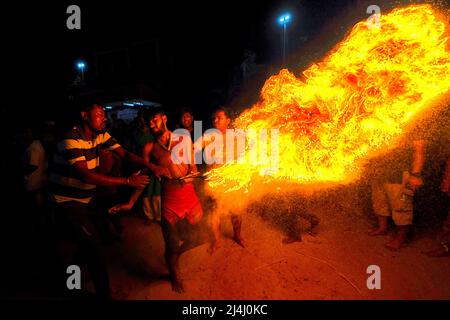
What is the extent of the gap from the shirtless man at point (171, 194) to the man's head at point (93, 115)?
0.71m

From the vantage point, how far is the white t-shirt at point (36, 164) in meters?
5.39

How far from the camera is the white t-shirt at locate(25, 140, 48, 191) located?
212 inches

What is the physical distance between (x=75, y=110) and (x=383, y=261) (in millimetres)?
4861

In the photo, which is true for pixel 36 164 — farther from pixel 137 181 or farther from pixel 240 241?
pixel 240 241

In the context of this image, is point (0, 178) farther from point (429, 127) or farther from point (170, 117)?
point (429, 127)

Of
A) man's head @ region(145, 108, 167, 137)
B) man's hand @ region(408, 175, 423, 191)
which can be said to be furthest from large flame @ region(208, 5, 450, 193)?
man's head @ region(145, 108, 167, 137)

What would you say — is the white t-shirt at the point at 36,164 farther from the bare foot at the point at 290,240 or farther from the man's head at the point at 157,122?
the bare foot at the point at 290,240

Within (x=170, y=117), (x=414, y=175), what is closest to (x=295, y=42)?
(x=170, y=117)

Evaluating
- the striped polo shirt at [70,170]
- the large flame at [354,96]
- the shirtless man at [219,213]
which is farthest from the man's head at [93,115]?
the large flame at [354,96]

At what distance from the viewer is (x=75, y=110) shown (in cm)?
362

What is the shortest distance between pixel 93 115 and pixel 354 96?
3910mm

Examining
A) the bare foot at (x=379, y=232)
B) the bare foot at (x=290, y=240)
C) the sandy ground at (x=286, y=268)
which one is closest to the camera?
the sandy ground at (x=286, y=268)

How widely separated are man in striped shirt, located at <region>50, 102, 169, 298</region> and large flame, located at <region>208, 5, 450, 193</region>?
1804 mm

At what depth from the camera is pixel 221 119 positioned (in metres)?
4.71
